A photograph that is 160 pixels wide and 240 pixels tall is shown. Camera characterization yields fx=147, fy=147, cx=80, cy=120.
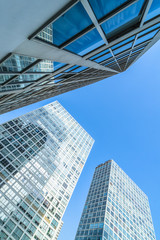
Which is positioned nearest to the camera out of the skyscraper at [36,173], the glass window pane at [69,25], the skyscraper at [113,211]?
the glass window pane at [69,25]

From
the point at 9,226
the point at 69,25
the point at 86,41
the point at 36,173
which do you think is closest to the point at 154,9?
the point at 86,41

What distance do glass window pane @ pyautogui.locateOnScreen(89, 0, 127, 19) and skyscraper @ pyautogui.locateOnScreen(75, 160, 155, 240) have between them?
238ft

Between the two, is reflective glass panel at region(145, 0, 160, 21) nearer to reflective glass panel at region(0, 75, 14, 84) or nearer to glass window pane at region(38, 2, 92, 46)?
glass window pane at region(38, 2, 92, 46)

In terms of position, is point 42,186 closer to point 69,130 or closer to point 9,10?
point 69,130

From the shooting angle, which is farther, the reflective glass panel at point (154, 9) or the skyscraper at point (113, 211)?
the skyscraper at point (113, 211)

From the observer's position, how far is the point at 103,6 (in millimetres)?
5535

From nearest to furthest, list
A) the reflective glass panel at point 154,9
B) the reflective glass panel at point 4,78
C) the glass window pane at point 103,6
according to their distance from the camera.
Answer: the glass window pane at point 103,6
the reflective glass panel at point 154,9
the reflective glass panel at point 4,78

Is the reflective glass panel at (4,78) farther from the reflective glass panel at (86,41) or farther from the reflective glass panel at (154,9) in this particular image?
the reflective glass panel at (154,9)

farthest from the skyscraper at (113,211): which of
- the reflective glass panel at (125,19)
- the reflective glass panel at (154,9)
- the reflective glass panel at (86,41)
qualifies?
the reflective glass panel at (154,9)

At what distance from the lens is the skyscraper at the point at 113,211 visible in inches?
2574

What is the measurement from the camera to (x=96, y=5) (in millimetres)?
5309

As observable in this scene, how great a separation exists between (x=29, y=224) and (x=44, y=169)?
73.0 feet

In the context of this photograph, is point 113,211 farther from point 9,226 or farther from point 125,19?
point 125,19

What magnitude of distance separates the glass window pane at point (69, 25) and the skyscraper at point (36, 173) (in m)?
54.9
